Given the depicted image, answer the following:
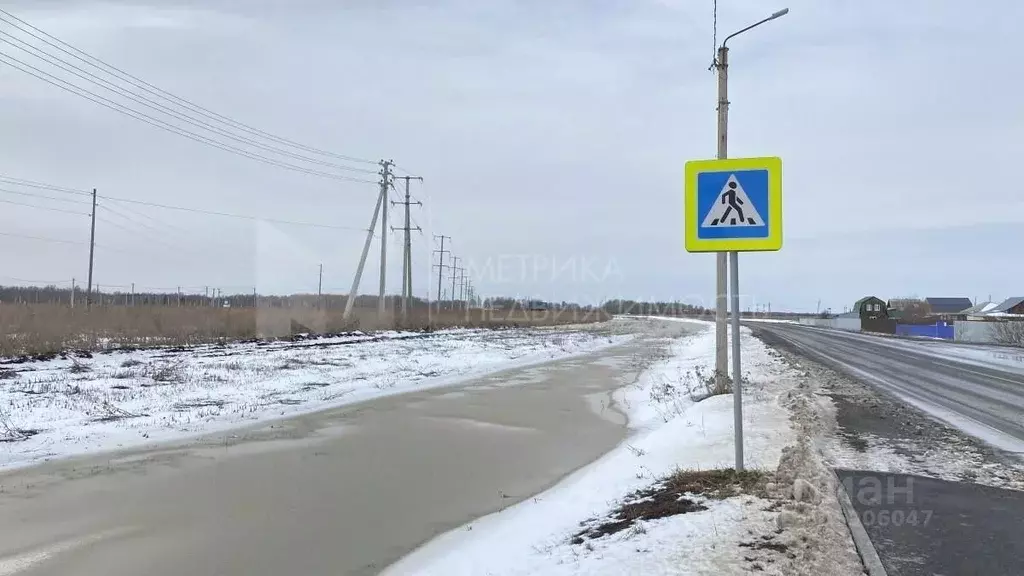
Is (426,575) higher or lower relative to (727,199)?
lower

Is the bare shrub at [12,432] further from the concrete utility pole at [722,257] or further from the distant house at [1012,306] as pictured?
the distant house at [1012,306]

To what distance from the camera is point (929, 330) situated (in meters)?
55.8

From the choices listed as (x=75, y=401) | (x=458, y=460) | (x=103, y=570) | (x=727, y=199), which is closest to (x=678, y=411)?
(x=458, y=460)

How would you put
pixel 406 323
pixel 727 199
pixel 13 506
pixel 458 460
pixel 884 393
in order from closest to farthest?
pixel 727 199, pixel 13 506, pixel 458 460, pixel 884 393, pixel 406 323

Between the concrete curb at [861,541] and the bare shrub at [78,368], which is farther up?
the concrete curb at [861,541]

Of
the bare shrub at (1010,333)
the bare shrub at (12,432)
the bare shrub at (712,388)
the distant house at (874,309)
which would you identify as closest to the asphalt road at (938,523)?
the bare shrub at (712,388)

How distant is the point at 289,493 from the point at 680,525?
441 centimetres

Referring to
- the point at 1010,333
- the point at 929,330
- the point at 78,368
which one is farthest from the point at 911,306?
the point at 78,368

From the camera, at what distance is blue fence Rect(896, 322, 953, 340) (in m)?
51.9

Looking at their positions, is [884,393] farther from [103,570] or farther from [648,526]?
[103,570]

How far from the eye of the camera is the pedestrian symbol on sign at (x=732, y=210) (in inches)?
220

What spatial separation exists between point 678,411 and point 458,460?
4558 mm

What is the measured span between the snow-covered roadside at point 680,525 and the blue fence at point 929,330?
50.2 m

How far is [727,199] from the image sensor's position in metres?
5.65
